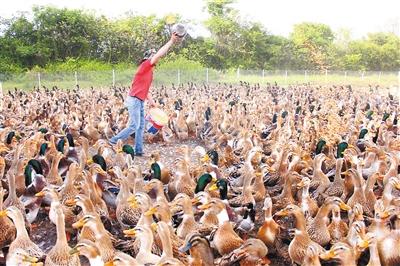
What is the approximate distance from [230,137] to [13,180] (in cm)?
521

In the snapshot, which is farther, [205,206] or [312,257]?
[205,206]

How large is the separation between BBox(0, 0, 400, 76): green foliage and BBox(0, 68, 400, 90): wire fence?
3127 mm

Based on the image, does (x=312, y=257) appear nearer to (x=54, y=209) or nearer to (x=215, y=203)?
(x=215, y=203)

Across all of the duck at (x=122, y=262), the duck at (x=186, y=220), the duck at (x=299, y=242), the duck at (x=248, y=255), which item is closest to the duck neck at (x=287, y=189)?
the duck at (x=299, y=242)

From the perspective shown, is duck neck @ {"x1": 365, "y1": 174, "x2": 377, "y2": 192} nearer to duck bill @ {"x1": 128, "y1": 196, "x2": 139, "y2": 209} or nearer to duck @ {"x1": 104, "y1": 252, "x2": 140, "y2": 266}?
duck bill @ {"x1": 128, "y1": 196, "x2": 139, "y2": 209}

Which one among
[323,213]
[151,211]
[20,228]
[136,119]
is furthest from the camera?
[136,119]

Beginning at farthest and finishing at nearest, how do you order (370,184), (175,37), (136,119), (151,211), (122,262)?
(136,119), (175,37), (370,184), (151,211), (122,262)

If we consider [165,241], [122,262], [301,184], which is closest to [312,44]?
[301,184]

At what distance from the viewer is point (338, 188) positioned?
20.2ft

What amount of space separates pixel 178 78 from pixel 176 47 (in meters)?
11.8

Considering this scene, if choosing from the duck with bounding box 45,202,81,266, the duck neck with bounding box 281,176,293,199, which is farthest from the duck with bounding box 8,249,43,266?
the duck neck with bounding box 281,176,293,199

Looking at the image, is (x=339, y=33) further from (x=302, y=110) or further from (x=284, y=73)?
(x=302, y=110)

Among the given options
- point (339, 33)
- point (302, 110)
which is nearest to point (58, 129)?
point (302, 110)

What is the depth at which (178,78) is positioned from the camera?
2678cm
